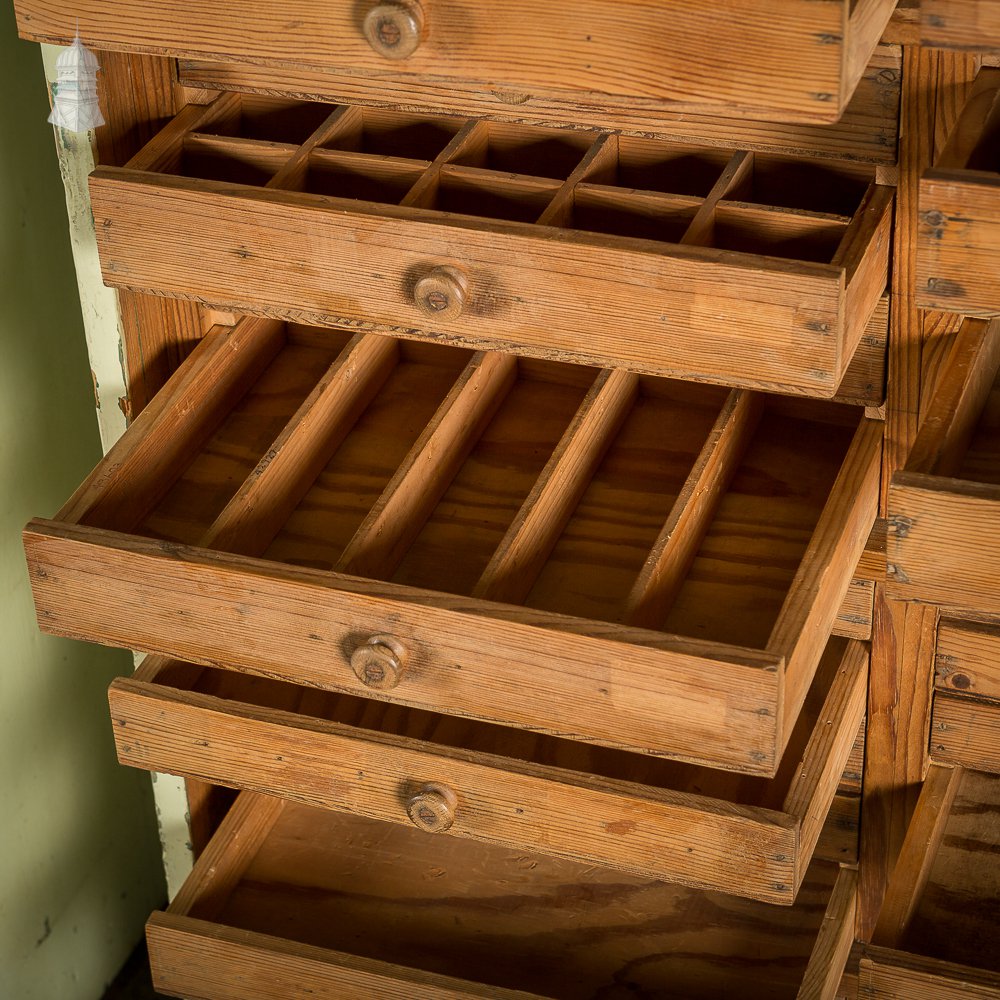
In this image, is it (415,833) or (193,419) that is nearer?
(193,419)

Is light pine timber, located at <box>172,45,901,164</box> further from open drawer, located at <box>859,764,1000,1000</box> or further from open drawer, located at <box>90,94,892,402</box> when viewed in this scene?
open drawer, located at <box>859,764,1000,1000</box>

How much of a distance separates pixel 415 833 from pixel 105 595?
48 centimetres

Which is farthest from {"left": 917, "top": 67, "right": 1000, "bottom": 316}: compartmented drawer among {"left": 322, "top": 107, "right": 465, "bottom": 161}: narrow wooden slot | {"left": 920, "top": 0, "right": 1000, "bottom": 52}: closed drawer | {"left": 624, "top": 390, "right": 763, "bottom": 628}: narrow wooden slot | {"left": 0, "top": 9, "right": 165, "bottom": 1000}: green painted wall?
{"left": 0, "top": 9, "right": 165, "bottom": 1000}: green painted wall

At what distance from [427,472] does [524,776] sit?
10.4 inches

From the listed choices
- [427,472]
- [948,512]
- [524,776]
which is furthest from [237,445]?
[948,512]

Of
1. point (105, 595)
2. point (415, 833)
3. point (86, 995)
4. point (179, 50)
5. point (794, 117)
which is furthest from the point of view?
point (86, 995)

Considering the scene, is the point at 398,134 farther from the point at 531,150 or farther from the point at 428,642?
the point at 428,642

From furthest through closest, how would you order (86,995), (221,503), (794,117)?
(86,995) < (221,503) < (794,117)

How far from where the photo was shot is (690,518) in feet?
3.91

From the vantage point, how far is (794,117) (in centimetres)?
92

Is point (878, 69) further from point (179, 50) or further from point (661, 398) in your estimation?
point (179, 50)

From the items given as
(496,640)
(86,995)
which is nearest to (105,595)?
(496,640)

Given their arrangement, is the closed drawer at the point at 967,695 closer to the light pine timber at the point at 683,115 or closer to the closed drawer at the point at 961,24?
the light pine timber at the point at 683,115

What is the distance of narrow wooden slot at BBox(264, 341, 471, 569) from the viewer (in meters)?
1.32
